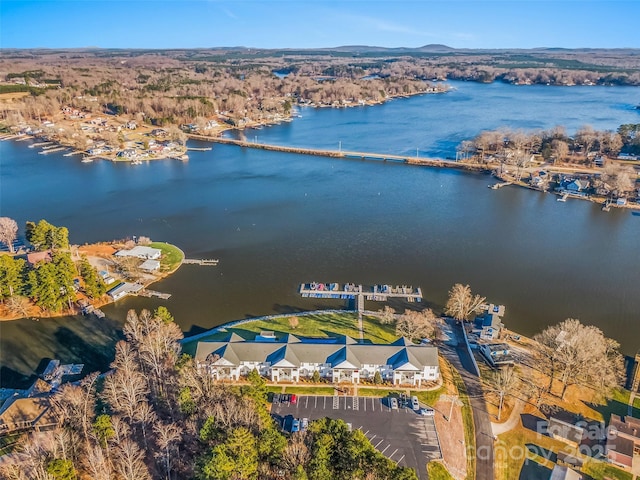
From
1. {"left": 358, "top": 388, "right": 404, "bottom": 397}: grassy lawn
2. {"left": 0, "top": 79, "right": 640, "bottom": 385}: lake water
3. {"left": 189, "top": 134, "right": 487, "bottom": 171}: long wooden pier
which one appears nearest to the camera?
{"left": 358, "top": 388, "right": 404, "bottom": 397}: grassy lawn

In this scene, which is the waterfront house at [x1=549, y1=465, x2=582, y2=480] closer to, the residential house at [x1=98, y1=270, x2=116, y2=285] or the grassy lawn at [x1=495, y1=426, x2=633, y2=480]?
the grassy lawn at [x1=495, y1=426, x2=633, y2=480]

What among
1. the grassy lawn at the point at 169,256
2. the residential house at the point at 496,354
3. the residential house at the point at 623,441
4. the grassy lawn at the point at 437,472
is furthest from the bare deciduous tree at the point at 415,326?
the grassy lawn at the point at 169,256

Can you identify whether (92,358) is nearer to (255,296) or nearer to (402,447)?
(255,296)

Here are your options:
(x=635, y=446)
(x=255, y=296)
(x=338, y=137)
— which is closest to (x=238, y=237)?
(x=255, y=296)

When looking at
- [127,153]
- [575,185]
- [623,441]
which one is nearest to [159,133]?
[127,153]

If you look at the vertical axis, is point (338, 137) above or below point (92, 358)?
above

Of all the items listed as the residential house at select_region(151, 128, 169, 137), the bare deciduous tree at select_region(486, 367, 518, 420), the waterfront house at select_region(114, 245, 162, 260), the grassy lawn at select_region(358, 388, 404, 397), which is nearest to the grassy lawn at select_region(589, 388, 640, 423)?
the bare deciduous tree at select_region(486, 367, 518, 420)
